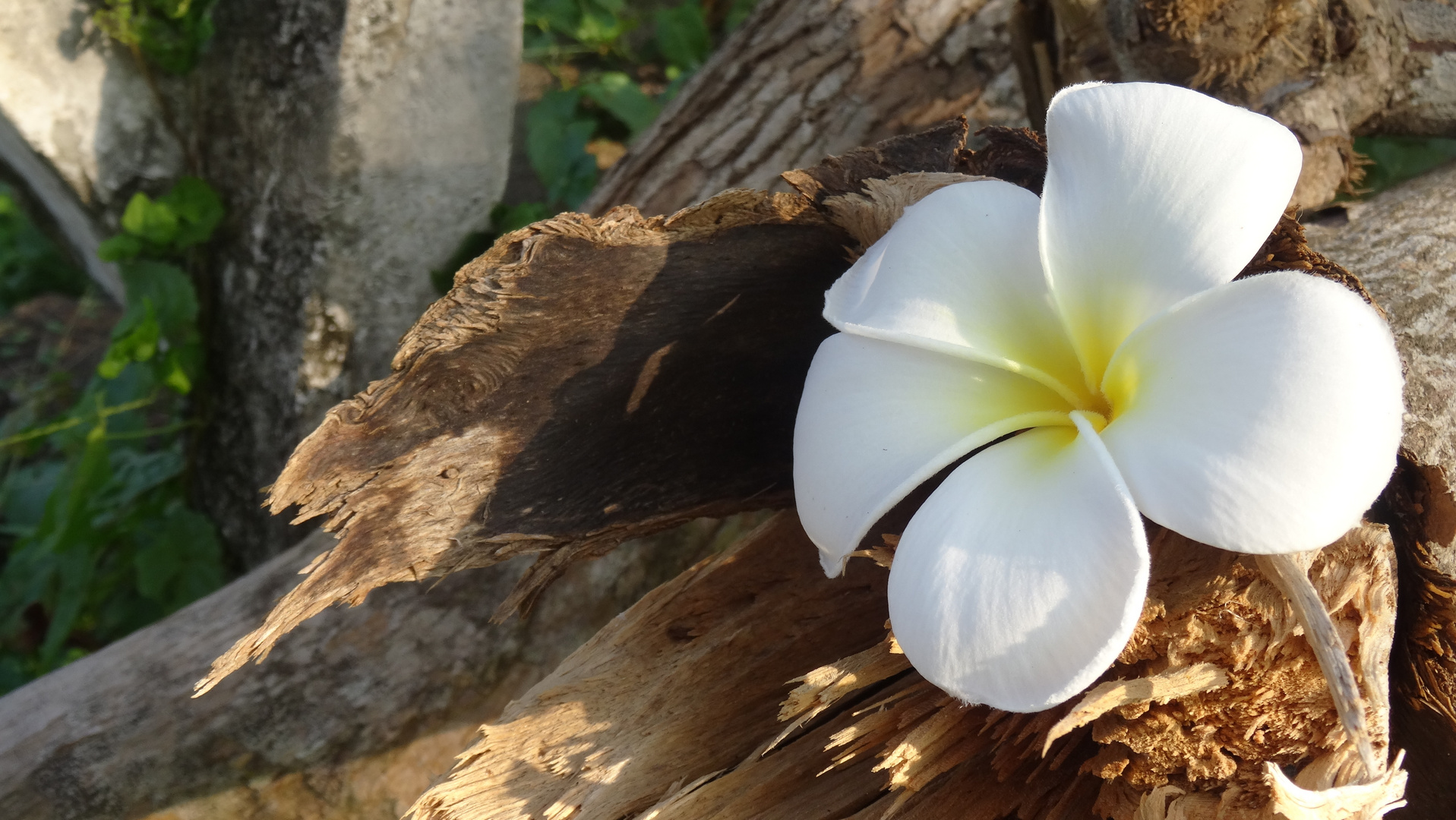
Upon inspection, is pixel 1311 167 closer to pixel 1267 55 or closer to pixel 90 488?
pixel 1267 55

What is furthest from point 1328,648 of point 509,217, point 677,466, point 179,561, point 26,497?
point 26,497

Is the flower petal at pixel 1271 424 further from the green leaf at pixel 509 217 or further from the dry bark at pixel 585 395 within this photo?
the green leaf at pixel 509 217

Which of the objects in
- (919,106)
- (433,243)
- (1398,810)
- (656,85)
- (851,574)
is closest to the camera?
(1398,810)

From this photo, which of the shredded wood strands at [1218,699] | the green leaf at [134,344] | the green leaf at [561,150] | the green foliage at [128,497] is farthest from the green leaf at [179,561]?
the shredded wood strands at [1218,699]

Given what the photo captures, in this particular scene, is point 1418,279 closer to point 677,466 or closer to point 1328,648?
point 1328,648

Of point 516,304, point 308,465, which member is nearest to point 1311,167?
point 516,304
